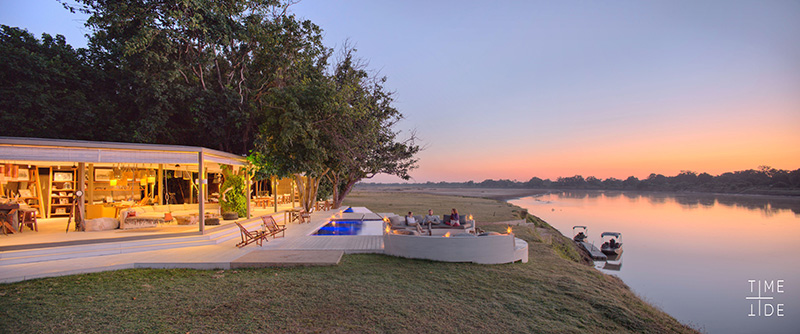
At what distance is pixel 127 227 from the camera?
32.3 feet

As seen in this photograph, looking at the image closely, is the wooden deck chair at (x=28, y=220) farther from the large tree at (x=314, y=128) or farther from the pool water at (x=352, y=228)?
the pool water at (x=352, y=228)

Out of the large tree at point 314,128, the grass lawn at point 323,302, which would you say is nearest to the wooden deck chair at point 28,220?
the grass lawn at point 323,302

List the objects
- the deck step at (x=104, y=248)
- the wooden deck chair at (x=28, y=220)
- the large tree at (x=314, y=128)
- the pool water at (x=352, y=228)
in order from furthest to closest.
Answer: the pool water at (x=352, y=228)
the large tree at (x=314, y=128)
the wooden deck chair at (x=28, y=220)
the deck step at (x=104, y=248)

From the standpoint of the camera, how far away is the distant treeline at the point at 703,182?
210 ft

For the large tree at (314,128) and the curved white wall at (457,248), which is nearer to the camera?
the curved white wall at (457,248)

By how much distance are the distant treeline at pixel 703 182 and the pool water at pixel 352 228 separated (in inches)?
3162

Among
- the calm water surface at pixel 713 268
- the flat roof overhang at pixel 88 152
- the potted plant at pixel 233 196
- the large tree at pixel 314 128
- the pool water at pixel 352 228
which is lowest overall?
the calm water surface at pixel 713 268

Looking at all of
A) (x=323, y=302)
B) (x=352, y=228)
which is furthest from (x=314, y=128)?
(x=323, y=302)

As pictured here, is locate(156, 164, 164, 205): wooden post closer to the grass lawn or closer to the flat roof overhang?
the flat roof overhang

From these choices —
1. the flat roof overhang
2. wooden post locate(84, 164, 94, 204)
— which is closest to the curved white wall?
the flat roof overhang

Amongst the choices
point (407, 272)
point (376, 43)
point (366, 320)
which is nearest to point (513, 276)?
point (407, 272)

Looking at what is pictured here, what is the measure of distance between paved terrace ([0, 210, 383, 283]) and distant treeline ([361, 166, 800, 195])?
84611mm

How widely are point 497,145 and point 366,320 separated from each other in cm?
3642

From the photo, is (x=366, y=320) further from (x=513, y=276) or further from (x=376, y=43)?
(x=376, y=43)
